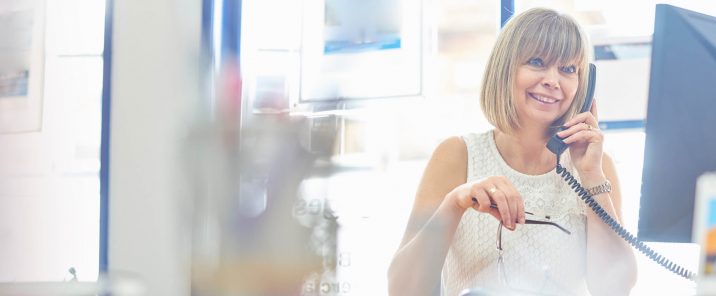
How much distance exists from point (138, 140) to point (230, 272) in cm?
50

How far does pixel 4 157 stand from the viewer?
281cm

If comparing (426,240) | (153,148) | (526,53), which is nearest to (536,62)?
(526,53)

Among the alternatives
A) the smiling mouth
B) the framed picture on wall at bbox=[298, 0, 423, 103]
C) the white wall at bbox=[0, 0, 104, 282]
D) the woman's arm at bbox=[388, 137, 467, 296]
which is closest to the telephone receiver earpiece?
the smiling mouth

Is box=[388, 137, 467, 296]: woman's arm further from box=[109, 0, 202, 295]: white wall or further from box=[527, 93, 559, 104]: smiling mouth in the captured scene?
box=[109, 0, 202, 295]: white wall

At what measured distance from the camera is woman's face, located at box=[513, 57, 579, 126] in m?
1.74

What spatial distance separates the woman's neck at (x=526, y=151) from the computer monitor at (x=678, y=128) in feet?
2.27

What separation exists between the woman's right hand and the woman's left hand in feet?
0.74

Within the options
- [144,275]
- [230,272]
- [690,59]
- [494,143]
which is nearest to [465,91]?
[494,143]

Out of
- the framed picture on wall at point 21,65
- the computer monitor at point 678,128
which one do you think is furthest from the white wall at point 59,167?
the computer monitor at point 678,128

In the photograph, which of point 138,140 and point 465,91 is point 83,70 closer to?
point 138,140

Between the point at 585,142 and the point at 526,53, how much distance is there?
34 centimetres

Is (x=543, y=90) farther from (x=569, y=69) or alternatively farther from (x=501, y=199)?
(x=501, y=199)

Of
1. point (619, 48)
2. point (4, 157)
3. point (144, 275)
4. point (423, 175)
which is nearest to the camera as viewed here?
point (423, 175)

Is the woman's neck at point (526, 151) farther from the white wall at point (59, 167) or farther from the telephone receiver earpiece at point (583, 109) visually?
the white wall at point (59, 167)
